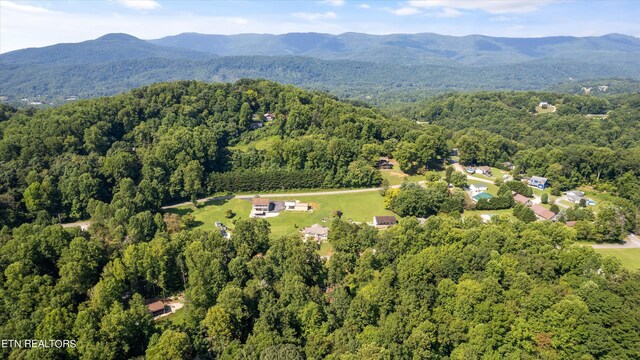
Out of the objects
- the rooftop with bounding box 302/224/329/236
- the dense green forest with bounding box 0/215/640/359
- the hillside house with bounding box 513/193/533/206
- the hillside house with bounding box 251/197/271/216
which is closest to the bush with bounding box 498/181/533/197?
the hillside house with bounding box 513/193/533/206

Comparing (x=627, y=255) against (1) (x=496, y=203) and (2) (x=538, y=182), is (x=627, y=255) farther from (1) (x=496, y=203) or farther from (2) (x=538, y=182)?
(2) (x=538, y=182)

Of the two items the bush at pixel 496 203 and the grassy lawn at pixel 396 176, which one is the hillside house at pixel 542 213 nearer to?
the bush at pixel 496 203

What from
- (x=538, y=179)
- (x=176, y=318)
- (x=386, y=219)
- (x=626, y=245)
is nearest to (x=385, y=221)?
(x=386, y=219)

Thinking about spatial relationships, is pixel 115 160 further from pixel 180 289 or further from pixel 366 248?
pixel 366 248

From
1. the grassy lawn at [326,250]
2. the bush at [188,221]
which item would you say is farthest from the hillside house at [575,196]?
the bush at [188,221]

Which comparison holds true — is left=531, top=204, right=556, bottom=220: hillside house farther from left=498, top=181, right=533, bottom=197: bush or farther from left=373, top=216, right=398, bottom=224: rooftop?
left=373, top=216, right=398, bottom=224: rooftop

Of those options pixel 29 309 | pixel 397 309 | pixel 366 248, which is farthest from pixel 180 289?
pixel 397 309
